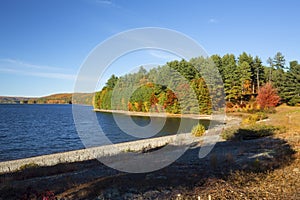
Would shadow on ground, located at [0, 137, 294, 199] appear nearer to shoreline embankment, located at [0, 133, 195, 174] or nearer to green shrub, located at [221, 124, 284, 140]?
shoreline embankment, located at [0, 133, 195, 174]

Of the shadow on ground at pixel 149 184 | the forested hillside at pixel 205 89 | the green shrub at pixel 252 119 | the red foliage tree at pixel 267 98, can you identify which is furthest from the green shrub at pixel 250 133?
the red foliage tree at pixel 267 98

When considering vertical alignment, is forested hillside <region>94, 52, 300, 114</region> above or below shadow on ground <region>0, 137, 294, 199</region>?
above

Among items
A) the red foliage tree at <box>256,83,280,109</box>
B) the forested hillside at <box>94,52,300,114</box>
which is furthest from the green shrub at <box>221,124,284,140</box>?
the red foliage tree at <box>256,83,280,109</box>

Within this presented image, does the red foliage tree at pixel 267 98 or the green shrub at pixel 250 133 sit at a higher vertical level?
the red foliage tree at pixel 267 98

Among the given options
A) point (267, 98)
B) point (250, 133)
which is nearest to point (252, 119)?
point (250, 133)

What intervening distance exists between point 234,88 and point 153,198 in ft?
204

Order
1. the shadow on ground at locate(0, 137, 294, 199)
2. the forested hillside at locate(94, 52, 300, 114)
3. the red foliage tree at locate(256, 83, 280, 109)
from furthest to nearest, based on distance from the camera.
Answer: the red foliage tree at locate(256, 83, 280, 109), the forested hillside at locate(94, 52, 300, 114), the shadow on ground at locate(0, 137, 294, 199)

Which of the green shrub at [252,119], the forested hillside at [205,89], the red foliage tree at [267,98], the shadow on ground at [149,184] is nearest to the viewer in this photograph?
the shadow on ground at [149,184]

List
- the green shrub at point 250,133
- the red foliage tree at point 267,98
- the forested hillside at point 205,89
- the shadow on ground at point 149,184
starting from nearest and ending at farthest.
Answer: the shadow on ground at point 149,184
the green shrub at point 250,133
the forested hillside at point 205,89
the red foliage tree at point 267,98

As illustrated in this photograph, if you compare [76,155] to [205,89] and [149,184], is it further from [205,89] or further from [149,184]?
[205,89]

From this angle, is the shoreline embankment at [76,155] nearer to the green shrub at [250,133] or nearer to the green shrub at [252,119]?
the green shrub at [250,133]

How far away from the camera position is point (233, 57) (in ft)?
241

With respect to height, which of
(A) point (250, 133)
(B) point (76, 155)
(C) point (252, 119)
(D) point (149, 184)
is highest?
(C) point (252, 119)

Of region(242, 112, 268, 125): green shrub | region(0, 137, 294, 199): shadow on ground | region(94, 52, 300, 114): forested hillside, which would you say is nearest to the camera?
region(0, 137, 294, 199): shadow on ground
